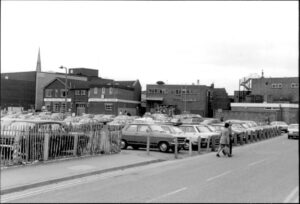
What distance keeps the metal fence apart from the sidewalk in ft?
1.34

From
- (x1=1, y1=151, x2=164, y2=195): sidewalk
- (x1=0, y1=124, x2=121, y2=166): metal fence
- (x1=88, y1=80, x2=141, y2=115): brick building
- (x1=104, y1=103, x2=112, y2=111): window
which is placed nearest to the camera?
(x1=1, y1=151, x2=164, y2=195): sidewalk

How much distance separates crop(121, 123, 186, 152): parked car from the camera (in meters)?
19.9

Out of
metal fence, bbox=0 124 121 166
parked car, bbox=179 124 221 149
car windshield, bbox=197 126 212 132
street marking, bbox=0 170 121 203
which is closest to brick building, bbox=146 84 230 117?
car windshield, bbox=197 126 212 132

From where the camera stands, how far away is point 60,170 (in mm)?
12133

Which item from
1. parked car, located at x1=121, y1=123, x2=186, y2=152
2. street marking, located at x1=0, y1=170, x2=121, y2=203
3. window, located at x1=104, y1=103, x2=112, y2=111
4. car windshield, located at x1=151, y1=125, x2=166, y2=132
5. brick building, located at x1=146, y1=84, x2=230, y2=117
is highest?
brick building, located at x1=146, y1=84, x2=230, y2=117

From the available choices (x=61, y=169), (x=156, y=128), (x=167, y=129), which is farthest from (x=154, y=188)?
(x=167, y=129)

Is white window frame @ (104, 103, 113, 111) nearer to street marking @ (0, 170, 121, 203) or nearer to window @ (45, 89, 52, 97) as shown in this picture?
window @ (45, 89, 52, 97)

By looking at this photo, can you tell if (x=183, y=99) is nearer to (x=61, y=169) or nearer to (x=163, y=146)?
(x=163, y=146)

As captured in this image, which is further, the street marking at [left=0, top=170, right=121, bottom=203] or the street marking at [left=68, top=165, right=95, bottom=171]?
the street marking at [left=68, top=165, right=95, bottom=171]

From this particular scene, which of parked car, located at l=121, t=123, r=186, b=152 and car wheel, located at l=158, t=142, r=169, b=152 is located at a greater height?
parked car, located at l=121, t=123, r=186, b=152

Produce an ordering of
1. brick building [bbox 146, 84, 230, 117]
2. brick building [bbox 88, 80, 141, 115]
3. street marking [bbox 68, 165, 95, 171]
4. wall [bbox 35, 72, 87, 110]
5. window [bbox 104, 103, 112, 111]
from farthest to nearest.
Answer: wall [bbox 35, 72, 87, 110], brick building [bbox 146, 84, 230, 117], window [bbox 104, 103, 112, 111], brick building [bbox 88, 80, 141, 115], street marking [bbox 68, 165, 95, 171]

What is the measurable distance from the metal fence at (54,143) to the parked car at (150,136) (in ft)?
9.38

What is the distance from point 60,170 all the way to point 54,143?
6.84 feet

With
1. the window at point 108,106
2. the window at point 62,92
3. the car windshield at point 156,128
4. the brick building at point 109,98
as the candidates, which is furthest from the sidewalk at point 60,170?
the window at point 62,92
